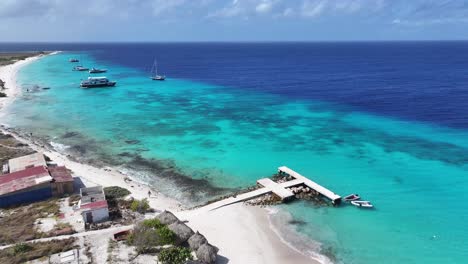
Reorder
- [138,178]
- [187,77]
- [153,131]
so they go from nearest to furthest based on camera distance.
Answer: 1. [138,178]
2. [153,131]
3. [187,77]

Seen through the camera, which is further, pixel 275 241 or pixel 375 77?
pixel 375 77

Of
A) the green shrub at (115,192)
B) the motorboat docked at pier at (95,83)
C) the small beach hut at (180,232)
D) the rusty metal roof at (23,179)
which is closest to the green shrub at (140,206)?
the green shrub at (115,192)

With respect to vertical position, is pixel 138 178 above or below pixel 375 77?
below

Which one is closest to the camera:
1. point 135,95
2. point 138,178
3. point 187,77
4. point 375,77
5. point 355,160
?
point 138,178

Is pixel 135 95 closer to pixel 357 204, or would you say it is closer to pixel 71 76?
pixel 71 76

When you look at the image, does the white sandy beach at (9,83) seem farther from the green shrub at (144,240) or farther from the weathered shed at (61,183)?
the green shrub at (144,240)

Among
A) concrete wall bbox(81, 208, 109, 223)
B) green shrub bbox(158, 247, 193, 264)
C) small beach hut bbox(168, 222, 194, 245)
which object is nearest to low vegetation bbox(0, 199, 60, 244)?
concrete wall bbox(81, 208, 109, 223)

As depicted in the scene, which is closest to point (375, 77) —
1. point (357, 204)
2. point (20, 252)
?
point (357, 204)
